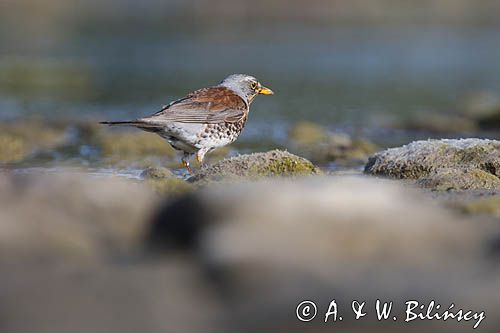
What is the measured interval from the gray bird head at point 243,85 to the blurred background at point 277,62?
472 centimetres

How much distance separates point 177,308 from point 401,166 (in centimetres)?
721

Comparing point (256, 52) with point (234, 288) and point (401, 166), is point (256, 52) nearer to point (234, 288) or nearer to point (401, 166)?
point (401, 166)

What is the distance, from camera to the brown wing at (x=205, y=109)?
12.5m

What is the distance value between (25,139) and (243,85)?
23.8 ft

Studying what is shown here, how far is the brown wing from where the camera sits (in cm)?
1255

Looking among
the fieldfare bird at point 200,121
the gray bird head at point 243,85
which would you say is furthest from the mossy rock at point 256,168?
the gray bird head at point 243,85

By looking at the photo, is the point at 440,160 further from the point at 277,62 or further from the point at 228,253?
the point at 277,62

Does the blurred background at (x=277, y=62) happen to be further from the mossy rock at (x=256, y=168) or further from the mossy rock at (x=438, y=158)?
the mossy rock at (x=256, y=168)

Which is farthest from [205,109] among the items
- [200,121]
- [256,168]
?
[256,168]

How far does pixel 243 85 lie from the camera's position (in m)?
14.0

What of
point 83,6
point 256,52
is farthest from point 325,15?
point 256,52

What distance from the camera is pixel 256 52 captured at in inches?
1944

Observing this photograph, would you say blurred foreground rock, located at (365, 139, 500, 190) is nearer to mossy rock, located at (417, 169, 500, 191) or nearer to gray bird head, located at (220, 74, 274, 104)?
mossy rock, located at (417, 169, 500, 191)

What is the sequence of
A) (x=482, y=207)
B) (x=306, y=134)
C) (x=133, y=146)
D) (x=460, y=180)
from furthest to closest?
1. (x=306, y=134)
2. (x=133, y=146)
3. (x=460, y=180)
4. (x=482, y=207)
